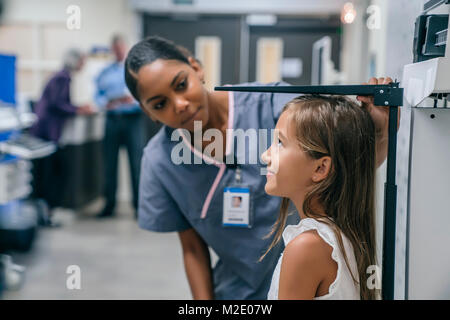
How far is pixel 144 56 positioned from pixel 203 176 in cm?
21

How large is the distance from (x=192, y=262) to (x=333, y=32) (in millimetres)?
2209

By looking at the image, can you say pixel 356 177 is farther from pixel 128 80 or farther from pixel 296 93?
pixel 128 80

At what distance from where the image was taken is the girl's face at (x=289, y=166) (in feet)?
1.61

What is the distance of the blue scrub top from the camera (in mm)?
636

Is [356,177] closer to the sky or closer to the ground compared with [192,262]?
closer to the sky

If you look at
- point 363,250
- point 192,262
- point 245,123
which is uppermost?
point 245,123

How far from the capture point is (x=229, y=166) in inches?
26.8

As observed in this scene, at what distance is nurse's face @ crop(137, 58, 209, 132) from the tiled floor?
0.92 ft

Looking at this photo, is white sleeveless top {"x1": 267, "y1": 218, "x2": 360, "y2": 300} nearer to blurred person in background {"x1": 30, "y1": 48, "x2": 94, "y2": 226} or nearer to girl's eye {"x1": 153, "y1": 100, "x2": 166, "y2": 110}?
girl's eye {"x1": 153, "y1": 100, "x2": 166, "y2": 110}

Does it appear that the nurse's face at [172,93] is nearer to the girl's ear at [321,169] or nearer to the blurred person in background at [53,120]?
the girl's ear at [321,169]

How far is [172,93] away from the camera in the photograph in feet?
2.03

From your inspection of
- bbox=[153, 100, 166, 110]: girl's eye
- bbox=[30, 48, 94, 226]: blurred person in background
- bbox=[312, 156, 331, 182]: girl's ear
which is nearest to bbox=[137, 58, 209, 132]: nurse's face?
bbox=[153, 100, 166, 110]: girl's eye

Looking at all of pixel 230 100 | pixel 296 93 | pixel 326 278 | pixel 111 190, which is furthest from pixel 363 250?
pixel 111 190

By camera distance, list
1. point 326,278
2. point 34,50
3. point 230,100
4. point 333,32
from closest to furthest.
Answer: point 326,278, point 230,100, point 333,32, point 34,50
